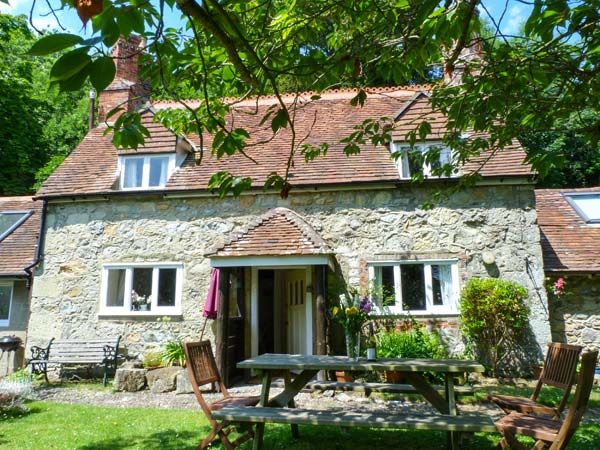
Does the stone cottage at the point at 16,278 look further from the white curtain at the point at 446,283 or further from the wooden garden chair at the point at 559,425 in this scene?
the wooden garden chair at the point at 559,425

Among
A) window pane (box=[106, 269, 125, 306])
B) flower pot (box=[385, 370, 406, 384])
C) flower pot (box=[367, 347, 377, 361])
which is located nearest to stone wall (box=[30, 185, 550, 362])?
window pane (box=[106, 269, 125, 306])

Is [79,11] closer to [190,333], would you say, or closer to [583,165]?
[190,333]

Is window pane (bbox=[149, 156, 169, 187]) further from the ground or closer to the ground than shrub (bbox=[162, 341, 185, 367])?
further from the ground

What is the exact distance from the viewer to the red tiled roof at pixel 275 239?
29.3 ft

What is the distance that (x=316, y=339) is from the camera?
862 centimetres

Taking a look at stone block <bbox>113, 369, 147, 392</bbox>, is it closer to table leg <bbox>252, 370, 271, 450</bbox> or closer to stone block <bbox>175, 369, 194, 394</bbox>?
stone block <bbox>175, 369, 194, 394</bbox>

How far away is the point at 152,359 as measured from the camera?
31.8 ft

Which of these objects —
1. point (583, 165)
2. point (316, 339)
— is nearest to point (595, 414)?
point (316, 339)

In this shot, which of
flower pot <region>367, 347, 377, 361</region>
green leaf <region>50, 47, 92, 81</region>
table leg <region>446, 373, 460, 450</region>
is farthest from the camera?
flower pot <region>367, 347, 377, 361</region>

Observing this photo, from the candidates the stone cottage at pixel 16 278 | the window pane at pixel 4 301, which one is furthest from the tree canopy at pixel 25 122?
the window pane at pixel 4 301

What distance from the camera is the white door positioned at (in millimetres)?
10648

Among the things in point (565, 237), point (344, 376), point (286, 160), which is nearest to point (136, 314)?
point (344, 376)

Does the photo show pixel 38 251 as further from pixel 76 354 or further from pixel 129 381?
pixel 129 381

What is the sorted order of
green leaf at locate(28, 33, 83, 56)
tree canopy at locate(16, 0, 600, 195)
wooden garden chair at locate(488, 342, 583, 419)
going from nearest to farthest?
green leaf at locate(28, 33, 83, 56) → tree canopy at locate(16, 0, 600, 195) → wooden garden chair at locate(488, 342, 583, 419)
